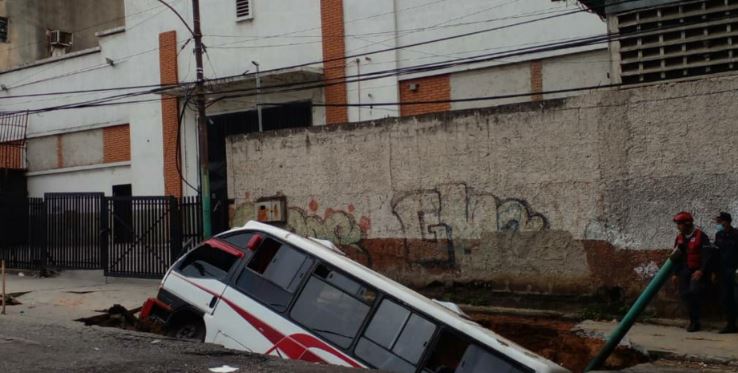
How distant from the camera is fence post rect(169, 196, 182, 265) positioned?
14711 millimetres

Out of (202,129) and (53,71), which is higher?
(53,71)

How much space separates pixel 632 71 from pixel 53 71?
2165cm

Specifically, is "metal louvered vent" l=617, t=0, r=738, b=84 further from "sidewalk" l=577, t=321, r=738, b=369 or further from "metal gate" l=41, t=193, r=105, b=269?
"metal gate" l=41, t=193, r=105, b=269

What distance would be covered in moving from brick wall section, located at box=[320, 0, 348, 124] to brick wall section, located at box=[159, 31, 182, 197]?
5.89 metres

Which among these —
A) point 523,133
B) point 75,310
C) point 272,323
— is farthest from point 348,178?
point 272,323

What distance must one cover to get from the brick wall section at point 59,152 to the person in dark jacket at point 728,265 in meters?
23.0

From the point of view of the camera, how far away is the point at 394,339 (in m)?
6.11

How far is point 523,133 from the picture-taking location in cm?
1152

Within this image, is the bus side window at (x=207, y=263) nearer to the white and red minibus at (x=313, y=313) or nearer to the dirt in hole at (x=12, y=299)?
the white and red minibus at (x=313, y=313)

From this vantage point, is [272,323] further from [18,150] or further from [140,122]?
[18,150]

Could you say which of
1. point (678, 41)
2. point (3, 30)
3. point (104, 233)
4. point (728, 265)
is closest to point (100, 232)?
point (104, 233)

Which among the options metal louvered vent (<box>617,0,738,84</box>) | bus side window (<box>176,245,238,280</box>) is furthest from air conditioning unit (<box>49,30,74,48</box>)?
metal louvered vent (<box>617,0,738,84</box>)

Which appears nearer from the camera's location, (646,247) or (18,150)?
(646,247)

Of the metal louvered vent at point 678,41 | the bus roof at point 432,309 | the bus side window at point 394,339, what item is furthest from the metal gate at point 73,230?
the metal louvered vent at point 678,41
